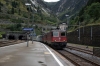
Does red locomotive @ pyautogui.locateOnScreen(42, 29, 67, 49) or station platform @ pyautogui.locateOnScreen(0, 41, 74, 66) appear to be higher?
red locomotive @ pyautogui.locateOnScreen(42, 29, 67, 49)

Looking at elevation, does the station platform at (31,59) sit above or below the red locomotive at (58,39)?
below

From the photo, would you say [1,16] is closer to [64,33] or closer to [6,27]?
[6,27]

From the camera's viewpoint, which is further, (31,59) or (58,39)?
(58,39)

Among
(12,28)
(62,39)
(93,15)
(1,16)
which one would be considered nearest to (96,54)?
(62,39)

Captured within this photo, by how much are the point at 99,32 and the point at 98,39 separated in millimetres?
5250

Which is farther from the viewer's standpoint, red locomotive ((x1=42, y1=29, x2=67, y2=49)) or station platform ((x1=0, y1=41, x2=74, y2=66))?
red locomotive ((x1=42, y1=29, x2=67, y2=49))

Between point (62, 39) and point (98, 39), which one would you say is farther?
point (98, 39)

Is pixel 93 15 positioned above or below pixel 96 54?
above

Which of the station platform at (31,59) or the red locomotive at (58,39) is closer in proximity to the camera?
the station platform at (31,59)

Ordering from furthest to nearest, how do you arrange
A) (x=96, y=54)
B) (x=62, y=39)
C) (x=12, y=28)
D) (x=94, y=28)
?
(x=12, y=28) → (x=94, y=28) → (x=62, y=39) → (x=96, y=54)

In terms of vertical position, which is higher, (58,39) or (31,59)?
(58,39)

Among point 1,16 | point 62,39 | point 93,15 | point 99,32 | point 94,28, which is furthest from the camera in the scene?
point 1,16

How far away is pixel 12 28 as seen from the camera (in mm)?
135375

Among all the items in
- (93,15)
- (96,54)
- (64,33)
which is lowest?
(96,54)
